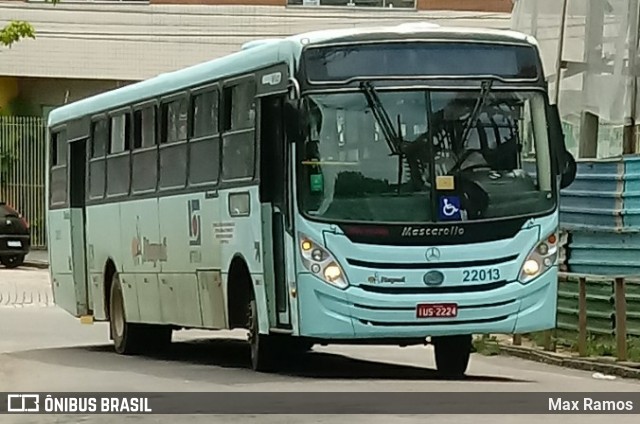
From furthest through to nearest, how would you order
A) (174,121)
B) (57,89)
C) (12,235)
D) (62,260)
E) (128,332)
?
(57,89), (12,235), (62,260), (128,332), (174,121)

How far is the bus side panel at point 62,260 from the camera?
2272cm

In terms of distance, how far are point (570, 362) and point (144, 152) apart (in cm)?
551

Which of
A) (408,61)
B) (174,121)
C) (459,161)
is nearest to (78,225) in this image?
(174,121)

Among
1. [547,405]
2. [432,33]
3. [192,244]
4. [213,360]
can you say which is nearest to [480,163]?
[432,33]

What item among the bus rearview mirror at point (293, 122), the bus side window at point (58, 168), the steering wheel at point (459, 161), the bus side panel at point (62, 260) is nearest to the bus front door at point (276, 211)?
the bus rearview mirror at point (293, 122)

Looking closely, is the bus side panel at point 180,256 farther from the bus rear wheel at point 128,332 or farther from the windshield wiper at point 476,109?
the windshield wiper at point 476,109

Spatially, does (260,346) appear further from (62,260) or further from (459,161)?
(62,260)

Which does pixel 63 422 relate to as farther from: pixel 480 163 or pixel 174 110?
pixel 174 110

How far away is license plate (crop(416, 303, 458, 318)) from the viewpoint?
14633 mm

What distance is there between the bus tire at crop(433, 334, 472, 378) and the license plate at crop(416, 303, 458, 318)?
1.11m

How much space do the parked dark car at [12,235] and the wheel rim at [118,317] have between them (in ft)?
57.8

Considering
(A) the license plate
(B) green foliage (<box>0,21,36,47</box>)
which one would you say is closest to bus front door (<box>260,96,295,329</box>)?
(A) the license plate

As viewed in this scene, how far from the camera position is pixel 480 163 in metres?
14.9

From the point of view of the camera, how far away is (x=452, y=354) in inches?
642
